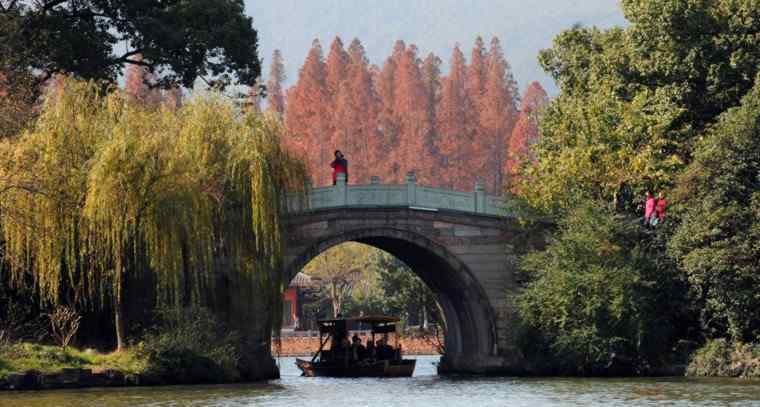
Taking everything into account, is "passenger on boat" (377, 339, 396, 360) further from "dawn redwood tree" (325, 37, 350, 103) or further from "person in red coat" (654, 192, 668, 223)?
"dawn redwood tree" (325, 37, 350, 103)

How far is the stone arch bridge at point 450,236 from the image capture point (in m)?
32.6

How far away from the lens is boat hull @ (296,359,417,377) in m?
34.3

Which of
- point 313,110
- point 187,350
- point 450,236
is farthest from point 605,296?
point 313,110

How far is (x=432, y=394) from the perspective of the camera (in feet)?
86.4

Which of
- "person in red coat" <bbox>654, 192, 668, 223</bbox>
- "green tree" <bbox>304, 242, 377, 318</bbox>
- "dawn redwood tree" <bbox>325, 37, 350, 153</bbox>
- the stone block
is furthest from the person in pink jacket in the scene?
"dawn redwood tree" <bbox>325, 37, 350, 153</bbox>

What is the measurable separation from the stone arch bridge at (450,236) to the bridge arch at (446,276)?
0.02 metres

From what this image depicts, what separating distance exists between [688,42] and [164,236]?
12.9 metres

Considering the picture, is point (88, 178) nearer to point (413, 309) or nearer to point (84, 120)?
point (84, 120)

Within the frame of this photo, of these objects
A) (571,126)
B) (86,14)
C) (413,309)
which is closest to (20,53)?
(86,14)

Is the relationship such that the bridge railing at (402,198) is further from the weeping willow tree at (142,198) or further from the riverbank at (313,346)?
the riverbank at (313,346)

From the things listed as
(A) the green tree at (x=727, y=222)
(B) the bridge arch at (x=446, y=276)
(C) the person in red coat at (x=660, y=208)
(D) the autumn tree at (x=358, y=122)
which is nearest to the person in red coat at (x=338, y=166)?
(B) the bridge arch at (x=446, y=276)

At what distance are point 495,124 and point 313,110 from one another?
12.1m

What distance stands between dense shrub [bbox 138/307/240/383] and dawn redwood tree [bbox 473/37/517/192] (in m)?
54.8

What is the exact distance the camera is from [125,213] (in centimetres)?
2602
